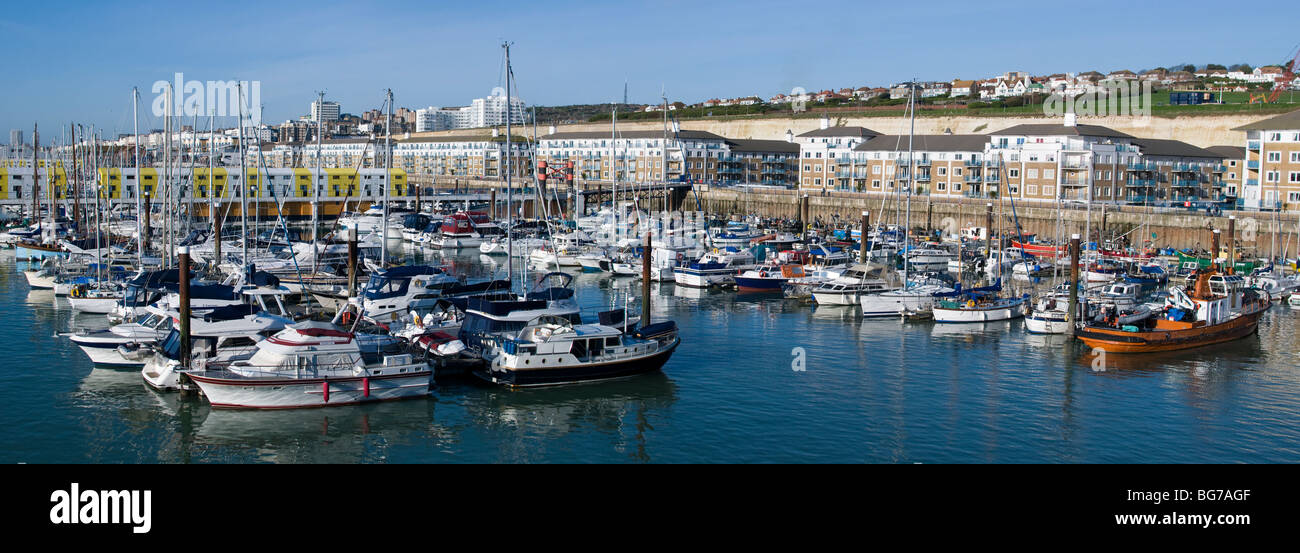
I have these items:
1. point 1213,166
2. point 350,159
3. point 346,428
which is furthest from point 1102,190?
point 350,159

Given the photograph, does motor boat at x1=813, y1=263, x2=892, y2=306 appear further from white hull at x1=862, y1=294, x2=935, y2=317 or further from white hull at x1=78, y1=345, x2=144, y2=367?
white hull at x1=78, y1=345, x2=144, y2=367

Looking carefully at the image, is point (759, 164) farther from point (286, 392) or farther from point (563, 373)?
point (286, 392)

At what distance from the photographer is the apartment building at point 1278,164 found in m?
56.9

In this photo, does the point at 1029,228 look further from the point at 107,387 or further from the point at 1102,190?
the point at 107,387

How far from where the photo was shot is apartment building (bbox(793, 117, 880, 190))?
85.8 meters

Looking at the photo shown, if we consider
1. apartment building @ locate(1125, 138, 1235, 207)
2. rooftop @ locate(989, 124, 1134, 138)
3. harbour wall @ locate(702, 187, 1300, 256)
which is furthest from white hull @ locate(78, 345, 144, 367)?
apartment building @ locate(1125, 138, 1235, 207)

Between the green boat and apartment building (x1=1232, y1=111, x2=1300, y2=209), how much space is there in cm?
903

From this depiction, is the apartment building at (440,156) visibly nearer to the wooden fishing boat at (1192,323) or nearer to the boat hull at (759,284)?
the boat hull at (759,284)

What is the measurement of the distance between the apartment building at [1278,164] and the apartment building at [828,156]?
3121 centimetres

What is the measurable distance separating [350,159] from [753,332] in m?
115

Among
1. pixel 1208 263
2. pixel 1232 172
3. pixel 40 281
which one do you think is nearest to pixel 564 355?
pixel 40 281

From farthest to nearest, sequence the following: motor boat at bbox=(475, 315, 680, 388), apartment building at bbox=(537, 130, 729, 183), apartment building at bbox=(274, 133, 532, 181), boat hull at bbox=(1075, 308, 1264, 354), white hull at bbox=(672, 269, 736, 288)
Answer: apartment building at bbox=(274, 133, 532, 181), apartment building at bbox=(537, 130, 729, 183), white hull at bbox=(672, 269, 736, 288), boat hull at bbox=(1075, 308, 1264, 354), motor boat at bbox=(475, 315, 680, 388)

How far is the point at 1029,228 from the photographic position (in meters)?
63.3

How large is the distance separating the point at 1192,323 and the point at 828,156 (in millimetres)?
56070
